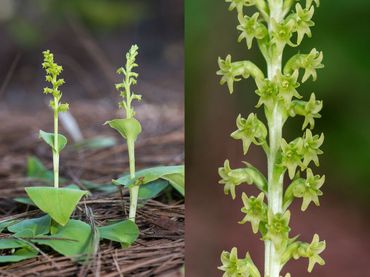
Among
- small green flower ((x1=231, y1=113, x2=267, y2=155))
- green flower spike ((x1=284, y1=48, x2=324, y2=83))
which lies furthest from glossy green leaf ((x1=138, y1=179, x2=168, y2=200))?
green flower spike ((x1=284, y1=48, x2=324, y2=83))

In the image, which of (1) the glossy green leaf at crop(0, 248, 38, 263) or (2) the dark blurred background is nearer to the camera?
(1) the glossy green leaf at crop(0, 248, 38, 263)

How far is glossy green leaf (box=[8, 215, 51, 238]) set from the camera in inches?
49.6

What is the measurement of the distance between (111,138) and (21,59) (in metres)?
0.35

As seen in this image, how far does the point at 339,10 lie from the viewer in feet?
6.91

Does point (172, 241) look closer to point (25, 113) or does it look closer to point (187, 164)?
point (187, 164)

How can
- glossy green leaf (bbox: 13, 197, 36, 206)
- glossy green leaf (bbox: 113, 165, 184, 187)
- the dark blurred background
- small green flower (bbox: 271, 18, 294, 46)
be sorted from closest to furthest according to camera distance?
small green flower (bbox: 271, 18, 294, 46) < glossy green leaf (bbox: 113, 165, 184, 187) < glossy green leaf (bbox: 13, 197, 36, 206) < the dark blurred background

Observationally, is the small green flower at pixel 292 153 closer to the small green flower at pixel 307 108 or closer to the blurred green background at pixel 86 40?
the small green flower at pixel 307 108

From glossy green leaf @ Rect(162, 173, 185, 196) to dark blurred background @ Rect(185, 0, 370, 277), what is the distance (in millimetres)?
646

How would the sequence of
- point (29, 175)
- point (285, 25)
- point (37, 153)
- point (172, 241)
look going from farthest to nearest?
point (37, 153), point (29, 175), point (172, 241), point (285, 25)

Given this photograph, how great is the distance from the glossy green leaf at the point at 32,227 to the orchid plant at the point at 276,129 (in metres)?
0.31

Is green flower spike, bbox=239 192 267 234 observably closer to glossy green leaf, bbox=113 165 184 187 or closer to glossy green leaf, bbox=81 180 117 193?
glossy green leaf, bbox=113 165 184 187

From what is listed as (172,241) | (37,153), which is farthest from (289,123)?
(172,241)

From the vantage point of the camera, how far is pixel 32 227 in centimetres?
127

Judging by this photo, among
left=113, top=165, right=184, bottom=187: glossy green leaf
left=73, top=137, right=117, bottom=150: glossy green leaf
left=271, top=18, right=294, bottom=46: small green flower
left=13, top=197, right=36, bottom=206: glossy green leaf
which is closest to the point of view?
left=271, top=18, right=294, bottom=46: small green flower
